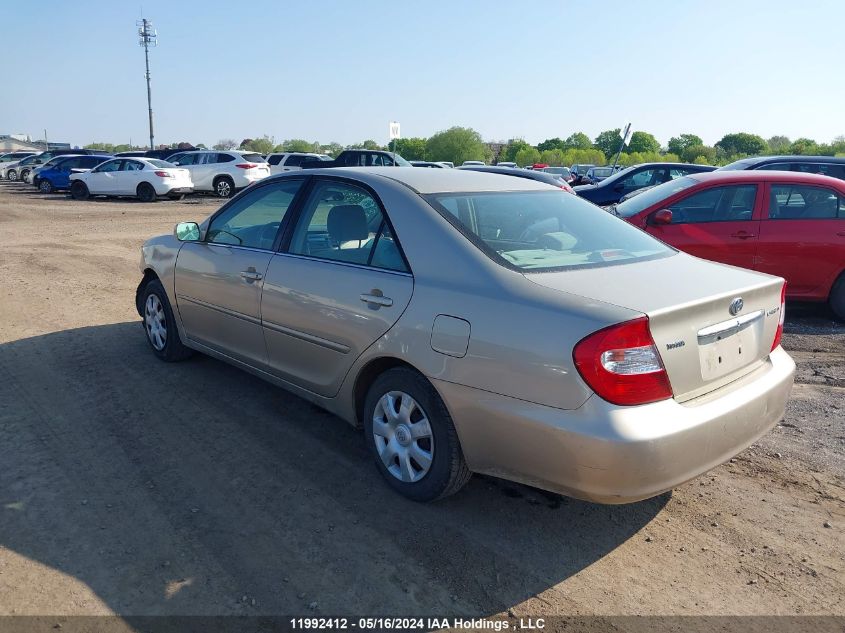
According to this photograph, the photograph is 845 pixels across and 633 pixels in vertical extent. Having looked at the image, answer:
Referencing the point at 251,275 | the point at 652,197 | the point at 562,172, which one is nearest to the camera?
the point at 251,275

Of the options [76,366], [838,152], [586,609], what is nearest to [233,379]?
[76,366]

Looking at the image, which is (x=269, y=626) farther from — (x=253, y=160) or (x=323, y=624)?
(x=253, y=160)

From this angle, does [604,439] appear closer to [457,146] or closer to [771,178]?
[771,178]

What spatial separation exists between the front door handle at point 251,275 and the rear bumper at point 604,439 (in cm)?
169

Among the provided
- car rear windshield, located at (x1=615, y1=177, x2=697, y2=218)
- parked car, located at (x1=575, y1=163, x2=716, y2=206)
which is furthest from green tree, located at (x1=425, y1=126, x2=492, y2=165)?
car rear windshield, located at (x1=615, y1=177, x2=697, y2=218)

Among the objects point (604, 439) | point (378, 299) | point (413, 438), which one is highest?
point (378, 299)

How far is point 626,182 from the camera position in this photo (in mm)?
15031

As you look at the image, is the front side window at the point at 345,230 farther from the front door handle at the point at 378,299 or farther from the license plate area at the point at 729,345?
the license plate area at the point at 729,345

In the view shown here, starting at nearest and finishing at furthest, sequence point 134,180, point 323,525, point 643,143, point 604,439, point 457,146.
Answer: point 604,439 < point 323,525 < point 134,180 < point 457,146 < point 643,143

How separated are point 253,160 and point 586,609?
24813 millimetres

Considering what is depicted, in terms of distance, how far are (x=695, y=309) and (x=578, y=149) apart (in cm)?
7537

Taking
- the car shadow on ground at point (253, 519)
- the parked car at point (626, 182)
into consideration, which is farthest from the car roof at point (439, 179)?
the parked car at point (626, 182)

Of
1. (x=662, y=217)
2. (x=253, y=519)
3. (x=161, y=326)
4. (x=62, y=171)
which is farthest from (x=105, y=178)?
(x=253, y=519)

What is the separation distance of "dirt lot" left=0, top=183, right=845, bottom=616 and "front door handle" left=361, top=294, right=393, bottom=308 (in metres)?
0.99
